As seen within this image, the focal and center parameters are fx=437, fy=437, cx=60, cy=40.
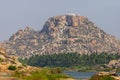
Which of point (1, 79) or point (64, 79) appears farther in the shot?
point (64, 79)

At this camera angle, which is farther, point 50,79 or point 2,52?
point 2,52

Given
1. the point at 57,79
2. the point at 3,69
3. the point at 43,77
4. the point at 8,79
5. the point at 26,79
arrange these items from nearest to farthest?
the point at 8,79 < the point at 26,79 < the point at 43,77 < the point at 57,79 < the point at 3,69

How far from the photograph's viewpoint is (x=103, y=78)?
61.1 metres

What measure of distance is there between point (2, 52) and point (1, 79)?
145 meters

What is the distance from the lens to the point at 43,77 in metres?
60.7

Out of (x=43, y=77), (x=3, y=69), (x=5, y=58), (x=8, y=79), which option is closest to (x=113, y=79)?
(x=43, y=77)

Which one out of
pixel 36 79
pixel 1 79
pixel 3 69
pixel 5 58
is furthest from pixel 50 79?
pixel 5 58

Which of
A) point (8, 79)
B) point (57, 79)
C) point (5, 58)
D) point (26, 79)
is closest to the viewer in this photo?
point (8, 79)

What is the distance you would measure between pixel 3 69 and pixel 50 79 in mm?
74347

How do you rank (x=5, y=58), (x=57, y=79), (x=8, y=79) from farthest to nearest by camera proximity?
(x=5, y=58)
(x=57, y=79)
(x=8, y=79)

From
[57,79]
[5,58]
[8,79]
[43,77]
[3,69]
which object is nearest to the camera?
[8,79]

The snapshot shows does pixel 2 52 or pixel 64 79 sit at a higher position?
pixel 2 52

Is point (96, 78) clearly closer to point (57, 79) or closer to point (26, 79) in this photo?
point (57, 79)

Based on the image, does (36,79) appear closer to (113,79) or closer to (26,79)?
(26,79)
